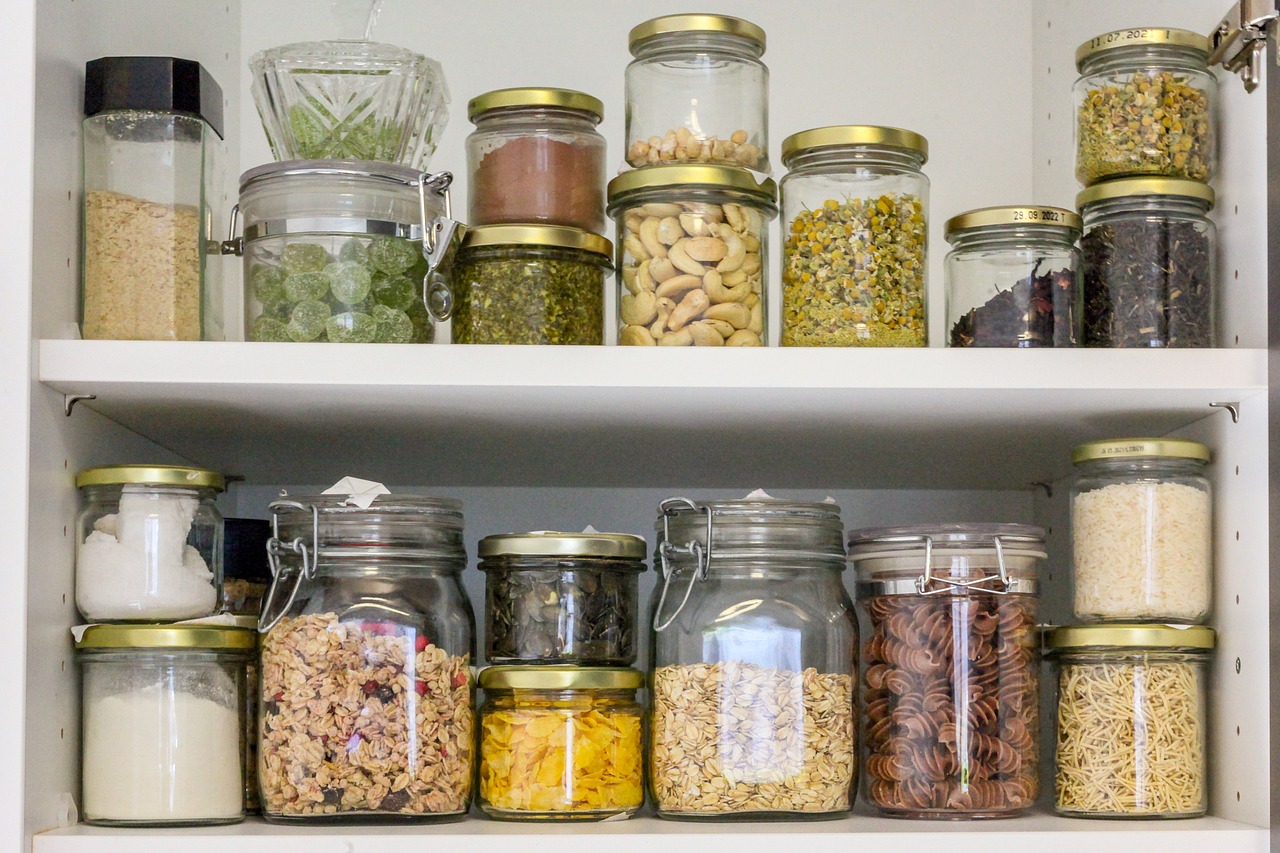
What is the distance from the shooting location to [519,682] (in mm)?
895

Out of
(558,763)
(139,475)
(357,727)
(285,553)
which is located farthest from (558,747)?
(139,475)

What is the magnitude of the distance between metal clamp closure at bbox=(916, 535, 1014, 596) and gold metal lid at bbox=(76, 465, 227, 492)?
0.52 meters

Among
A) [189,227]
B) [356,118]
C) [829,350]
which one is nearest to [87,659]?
[189,227]

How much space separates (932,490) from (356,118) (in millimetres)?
701

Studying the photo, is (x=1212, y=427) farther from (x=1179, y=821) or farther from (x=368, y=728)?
(x=368, y=728)

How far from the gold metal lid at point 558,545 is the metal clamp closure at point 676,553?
0.14 ft

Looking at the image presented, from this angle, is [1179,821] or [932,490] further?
[932,490]

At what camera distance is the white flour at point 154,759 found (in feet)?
2.82

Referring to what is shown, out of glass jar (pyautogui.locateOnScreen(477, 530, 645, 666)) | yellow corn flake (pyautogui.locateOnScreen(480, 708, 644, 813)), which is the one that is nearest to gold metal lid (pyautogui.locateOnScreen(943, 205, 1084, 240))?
glass jar (pyautogui.locateOnScreen(477, 530, 645, 666))

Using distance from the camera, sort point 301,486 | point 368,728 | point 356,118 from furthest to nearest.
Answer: point 301,486, point 356,118, point 368,728

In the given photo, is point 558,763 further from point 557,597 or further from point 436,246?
point 436,246

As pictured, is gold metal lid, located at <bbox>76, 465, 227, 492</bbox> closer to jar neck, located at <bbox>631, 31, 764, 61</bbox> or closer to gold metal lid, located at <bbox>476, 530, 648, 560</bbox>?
gold metal lid, located at <bbox>476, 530, 648, 560</bbox>

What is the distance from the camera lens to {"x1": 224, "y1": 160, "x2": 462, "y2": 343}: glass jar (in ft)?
2.91

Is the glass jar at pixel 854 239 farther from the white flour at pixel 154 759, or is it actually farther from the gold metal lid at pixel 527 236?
the white flour at pixel 154 759
